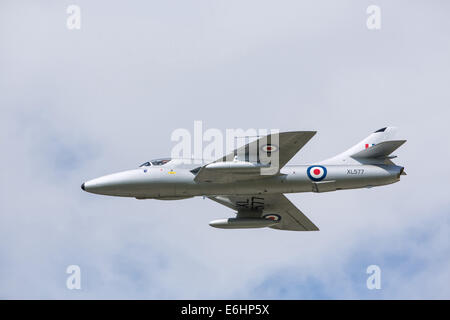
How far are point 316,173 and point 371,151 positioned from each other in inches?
137

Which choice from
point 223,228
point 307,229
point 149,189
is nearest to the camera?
point 149,189

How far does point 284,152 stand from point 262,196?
675cm

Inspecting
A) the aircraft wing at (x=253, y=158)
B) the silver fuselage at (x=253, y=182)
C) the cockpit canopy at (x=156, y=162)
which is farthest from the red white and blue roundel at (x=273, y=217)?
the cockpit canopy at (x=156, y=162)

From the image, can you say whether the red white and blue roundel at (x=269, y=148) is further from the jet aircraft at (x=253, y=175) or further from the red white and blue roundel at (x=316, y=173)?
the red white and blue roundel at (x=316, y=173)

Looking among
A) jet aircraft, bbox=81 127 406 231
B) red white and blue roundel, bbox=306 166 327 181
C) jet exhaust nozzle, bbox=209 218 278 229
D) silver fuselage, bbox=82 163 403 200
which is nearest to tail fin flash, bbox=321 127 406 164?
jet aircraft, bbox=81 127 406 231

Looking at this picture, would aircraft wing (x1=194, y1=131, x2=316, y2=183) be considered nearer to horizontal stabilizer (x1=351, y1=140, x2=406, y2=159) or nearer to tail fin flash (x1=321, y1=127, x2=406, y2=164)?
tail fin flash (x1=321, y1=127, x2=406, y2=164)

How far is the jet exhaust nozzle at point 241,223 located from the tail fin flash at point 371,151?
19.0 feet

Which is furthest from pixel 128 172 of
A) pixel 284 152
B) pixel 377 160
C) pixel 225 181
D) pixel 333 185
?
pixel 377 160

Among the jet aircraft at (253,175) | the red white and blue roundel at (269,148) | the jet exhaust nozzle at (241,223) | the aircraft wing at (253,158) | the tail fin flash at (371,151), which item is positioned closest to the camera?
the aircraft wing at (253,158)

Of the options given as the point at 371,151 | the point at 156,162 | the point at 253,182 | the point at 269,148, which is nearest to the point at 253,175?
the point at 253,182

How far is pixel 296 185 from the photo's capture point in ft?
132

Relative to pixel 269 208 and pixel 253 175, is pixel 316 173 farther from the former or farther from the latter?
pixel 269 208

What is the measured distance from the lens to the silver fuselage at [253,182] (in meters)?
40.2

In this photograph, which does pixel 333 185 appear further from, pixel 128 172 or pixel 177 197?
pixel 128 172
